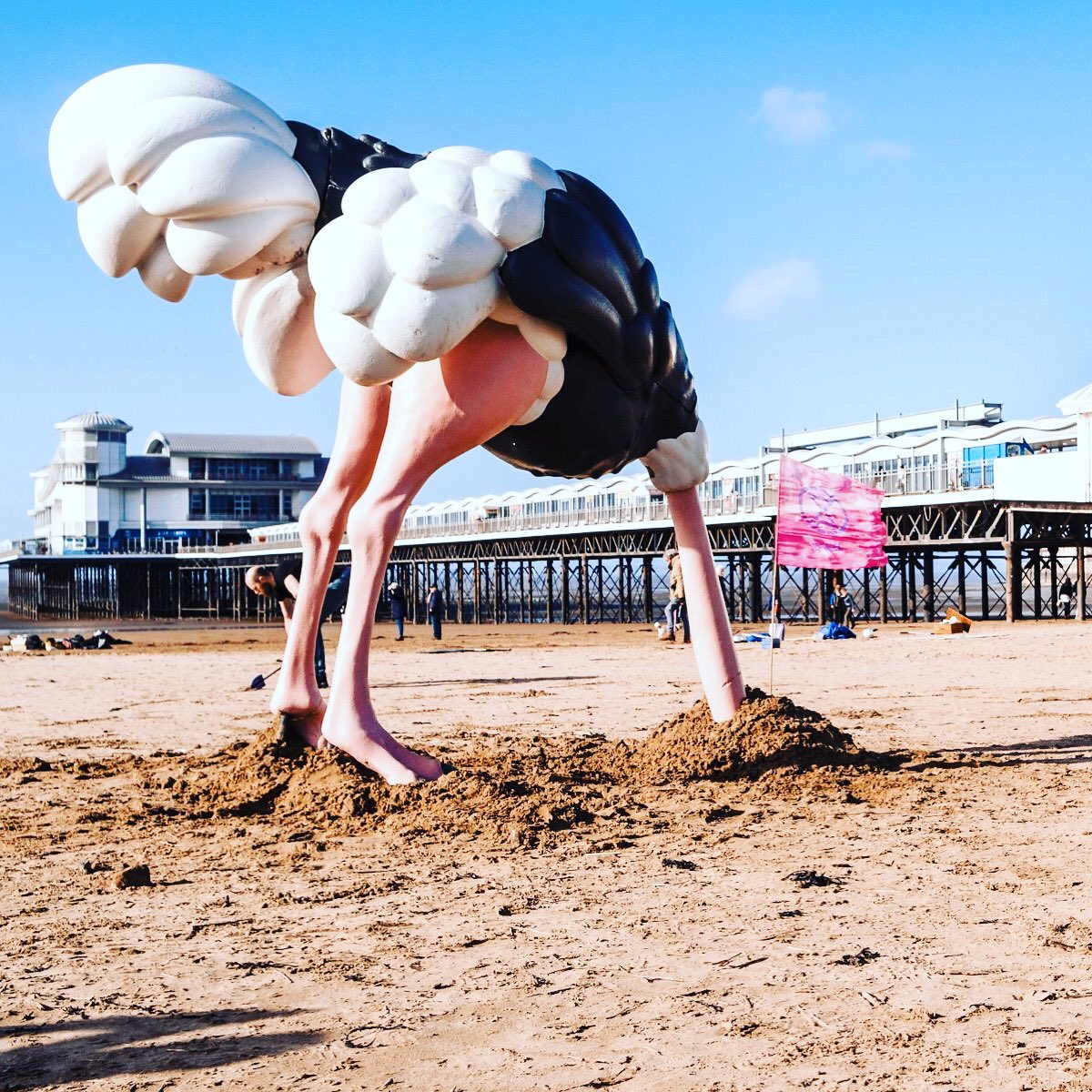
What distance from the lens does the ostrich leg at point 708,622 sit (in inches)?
309

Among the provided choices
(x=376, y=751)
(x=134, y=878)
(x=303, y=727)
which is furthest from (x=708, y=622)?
(x=134, y=878)

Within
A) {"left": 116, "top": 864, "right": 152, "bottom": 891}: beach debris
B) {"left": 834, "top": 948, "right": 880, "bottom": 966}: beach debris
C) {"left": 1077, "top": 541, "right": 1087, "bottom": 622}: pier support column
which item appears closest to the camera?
{"left": 834, "top": 948, "right": 880, "bottom": 966}: beach debris

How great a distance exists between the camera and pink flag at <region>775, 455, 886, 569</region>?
1011 centimetres

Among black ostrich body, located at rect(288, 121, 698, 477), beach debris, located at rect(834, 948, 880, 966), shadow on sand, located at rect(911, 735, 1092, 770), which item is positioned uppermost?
black ostrich body, located at rect(288, 121, 698, 477)

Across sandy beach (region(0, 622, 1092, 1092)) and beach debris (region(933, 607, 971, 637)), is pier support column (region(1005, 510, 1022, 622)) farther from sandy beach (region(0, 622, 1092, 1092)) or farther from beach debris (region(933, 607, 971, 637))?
sandy beach (region(0, 622, 1092, 1092))

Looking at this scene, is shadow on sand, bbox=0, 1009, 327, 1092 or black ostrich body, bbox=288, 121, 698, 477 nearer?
shadow on sand, bbox=0, 1009, 327, 1092

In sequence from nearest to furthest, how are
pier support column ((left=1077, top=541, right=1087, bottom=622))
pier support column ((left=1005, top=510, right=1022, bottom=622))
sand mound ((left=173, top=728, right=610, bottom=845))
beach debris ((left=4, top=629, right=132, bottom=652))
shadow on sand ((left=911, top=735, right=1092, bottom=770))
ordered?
1. sand mound ((left=173, top=728, right=610, bottom=845))
2. shadow on sand ((left=911, top=735, right=1092, bottom=770))
3. beach debris ((left=4, top=629, right=132, bottom=652))
4. pier support column ((left=1005, top=510, right=1022, bottom=622))
5. pier support column ((left=1077, top=541, right=1087, bottom=622))

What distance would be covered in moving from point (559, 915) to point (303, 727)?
3.08m

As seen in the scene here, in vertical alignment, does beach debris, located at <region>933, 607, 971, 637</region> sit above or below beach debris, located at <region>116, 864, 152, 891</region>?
below

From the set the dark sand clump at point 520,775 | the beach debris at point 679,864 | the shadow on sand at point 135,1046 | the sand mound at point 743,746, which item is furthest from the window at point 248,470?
the shadow on sand at point 135,1046

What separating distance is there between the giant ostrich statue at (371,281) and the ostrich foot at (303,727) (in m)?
0.02

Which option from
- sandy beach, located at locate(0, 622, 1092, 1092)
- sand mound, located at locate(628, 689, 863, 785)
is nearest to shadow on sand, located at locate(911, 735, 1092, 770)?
sandy beach, located at locate(0, 622, 1092, 1092)

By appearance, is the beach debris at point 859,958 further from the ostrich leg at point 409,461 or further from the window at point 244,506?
the window at point 244,506

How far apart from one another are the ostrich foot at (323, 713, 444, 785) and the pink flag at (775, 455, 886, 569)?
443 cm
